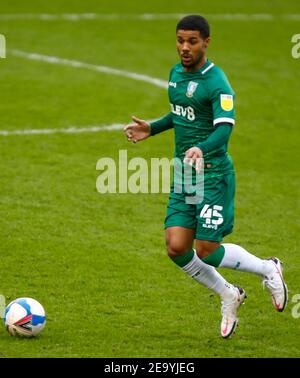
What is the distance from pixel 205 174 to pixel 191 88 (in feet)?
2.42

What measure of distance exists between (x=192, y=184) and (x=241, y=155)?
20.6 feet

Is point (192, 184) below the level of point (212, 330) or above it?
above

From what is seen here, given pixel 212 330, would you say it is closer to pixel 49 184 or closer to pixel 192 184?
pixel 192 184

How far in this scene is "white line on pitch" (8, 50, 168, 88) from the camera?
19.1 metres

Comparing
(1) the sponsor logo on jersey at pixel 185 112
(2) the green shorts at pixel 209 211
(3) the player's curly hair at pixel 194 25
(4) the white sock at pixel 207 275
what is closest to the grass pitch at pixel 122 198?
(4) the white sock at pixel 207 275

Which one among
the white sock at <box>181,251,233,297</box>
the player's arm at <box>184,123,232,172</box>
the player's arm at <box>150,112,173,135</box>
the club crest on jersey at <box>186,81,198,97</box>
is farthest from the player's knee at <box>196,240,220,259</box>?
the club crest on jersey at <box>186,81,198,97</box>

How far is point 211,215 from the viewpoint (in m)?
8.83

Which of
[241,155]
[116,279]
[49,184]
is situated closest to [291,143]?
[241,155]

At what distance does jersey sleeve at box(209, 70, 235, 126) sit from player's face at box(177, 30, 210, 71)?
0.81ft

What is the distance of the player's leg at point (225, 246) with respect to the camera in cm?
884

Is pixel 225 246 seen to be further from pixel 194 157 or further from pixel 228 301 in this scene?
pixel 194 157

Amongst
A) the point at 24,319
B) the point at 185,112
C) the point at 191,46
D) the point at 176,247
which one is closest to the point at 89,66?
the point at 185,112

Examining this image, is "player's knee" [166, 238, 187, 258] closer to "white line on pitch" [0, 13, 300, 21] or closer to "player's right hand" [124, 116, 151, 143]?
"player's right hand" [124, 116, 151, 143]
